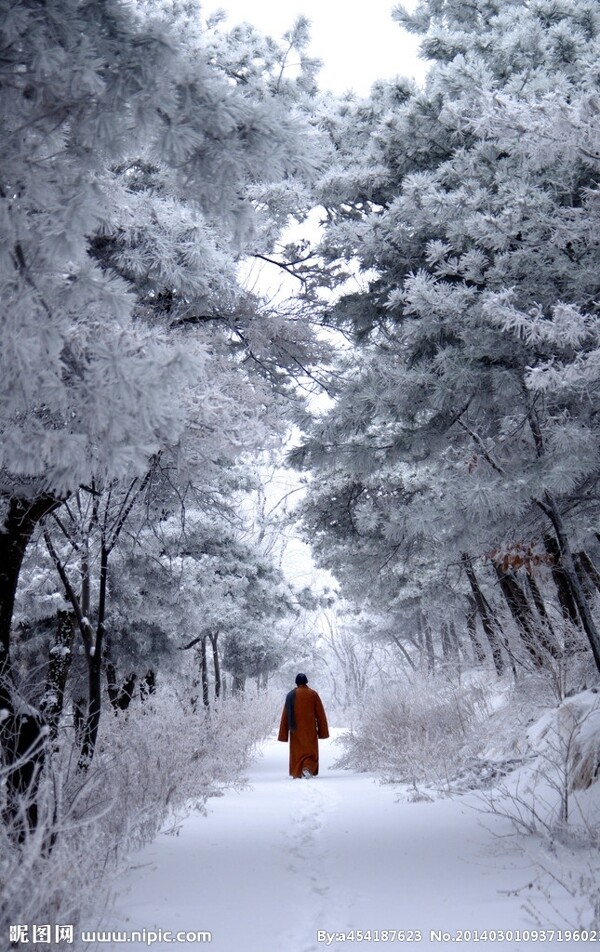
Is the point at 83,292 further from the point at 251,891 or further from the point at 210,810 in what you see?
the point at 210,810

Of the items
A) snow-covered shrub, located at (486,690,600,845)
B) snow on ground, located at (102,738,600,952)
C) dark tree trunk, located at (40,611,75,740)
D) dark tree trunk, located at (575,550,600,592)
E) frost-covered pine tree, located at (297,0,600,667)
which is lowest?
snow on ground, located at (102,738,600,952)

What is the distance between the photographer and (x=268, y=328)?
6113 mm

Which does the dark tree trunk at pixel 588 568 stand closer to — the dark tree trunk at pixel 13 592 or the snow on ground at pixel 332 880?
the snow on ground at pixel 332 880

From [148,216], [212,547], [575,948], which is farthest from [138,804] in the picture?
[212,547]

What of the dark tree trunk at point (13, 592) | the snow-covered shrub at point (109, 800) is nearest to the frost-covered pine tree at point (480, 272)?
the dark tree trunk at point (13, 592)

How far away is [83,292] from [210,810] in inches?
229

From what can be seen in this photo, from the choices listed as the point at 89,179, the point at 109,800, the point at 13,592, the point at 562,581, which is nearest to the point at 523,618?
the point at 562,581

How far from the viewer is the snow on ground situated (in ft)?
9.74

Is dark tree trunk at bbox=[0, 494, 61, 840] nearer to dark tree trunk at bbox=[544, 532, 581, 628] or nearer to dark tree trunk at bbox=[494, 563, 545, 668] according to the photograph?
dark tree trunk at bbox=[544, 532, 581, 628]

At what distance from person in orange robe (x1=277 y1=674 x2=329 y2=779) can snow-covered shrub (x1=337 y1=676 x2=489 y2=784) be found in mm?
939

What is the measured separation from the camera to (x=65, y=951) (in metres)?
2.50

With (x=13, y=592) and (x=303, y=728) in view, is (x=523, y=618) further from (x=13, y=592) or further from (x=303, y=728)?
(x=13, y=592)

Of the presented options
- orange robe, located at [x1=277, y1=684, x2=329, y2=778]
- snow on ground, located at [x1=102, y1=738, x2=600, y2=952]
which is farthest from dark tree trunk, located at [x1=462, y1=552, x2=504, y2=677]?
snow on ground, located at [x1=102, y1=738, x2=600, y2=952]

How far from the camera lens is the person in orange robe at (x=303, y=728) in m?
10.3
